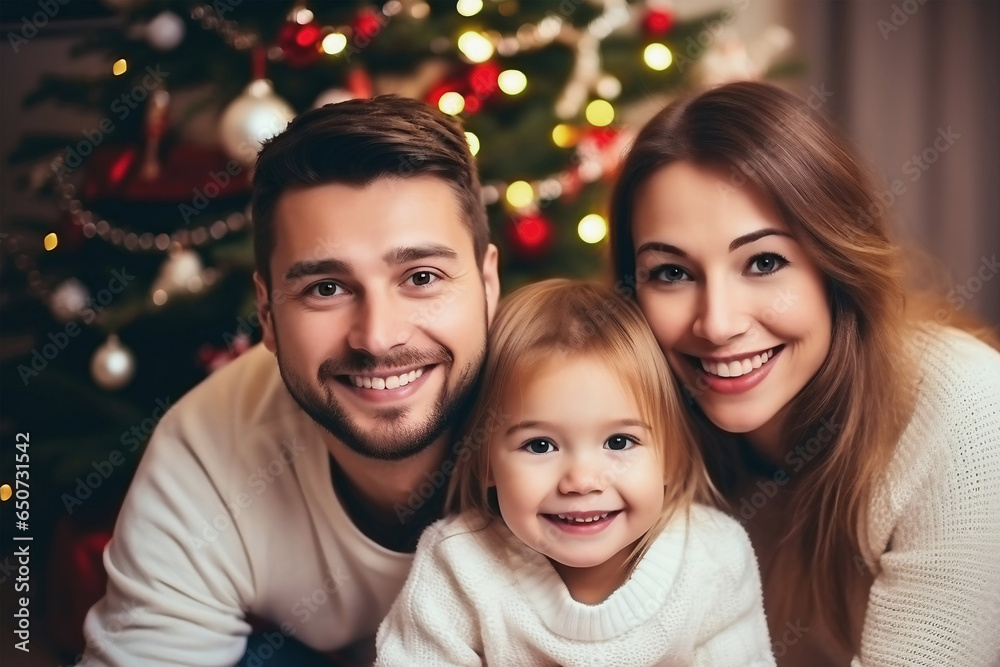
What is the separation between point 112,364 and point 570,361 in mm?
1373

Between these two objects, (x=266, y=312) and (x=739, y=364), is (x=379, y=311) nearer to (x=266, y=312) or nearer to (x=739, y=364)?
(x=266, y=312)

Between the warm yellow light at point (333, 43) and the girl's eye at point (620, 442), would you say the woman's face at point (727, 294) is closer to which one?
the girl's eye at point (620, 442)

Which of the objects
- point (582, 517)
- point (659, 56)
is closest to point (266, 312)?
point (582, 517)

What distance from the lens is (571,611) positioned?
4.54ft

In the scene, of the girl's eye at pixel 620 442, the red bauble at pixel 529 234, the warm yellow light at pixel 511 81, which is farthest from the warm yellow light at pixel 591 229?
the girl's eye at pixel 620 442

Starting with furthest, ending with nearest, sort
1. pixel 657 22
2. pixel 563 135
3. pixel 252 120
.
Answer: pixel 657 22
pixel 563 135
pixel 252 120

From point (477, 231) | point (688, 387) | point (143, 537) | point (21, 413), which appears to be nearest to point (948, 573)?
point (688, 387)

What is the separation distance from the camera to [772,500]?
167 centimetres

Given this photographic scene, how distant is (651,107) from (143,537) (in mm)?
1929

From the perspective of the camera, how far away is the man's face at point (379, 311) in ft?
4.61

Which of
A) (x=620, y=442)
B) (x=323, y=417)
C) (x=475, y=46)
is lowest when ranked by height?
(x=323, y=417)

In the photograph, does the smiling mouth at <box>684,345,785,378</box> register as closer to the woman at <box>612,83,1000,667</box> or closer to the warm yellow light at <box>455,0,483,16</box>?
the woman at <box>612,83,1000,667</box>

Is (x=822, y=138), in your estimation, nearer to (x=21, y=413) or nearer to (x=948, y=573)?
(x=948, y=573)

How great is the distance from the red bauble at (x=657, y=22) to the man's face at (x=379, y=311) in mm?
1305
